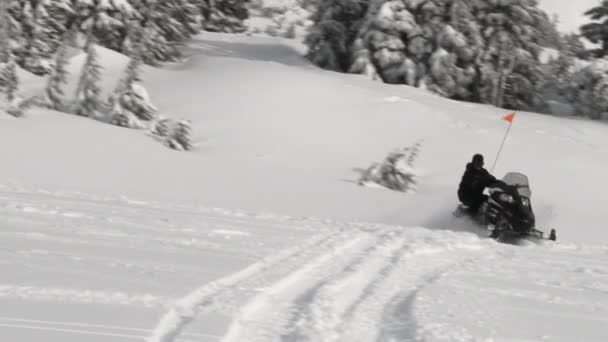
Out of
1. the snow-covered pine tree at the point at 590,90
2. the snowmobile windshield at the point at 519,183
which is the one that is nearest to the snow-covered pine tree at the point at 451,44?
the snow-covered pine tree at the point at 590,90

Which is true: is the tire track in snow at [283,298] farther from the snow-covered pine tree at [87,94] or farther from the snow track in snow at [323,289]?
the snow-covered pine tree at [87,94]

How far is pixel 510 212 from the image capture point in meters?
12.5

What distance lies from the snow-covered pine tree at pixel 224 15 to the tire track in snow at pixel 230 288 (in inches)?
1570

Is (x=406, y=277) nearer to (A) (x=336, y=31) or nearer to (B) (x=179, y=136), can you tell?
(B) (x=179, y=136)

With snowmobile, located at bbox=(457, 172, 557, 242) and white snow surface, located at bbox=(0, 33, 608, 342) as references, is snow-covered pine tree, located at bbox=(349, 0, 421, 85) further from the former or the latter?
snowmobile, located at bbox=(457, 172, 557, 242)

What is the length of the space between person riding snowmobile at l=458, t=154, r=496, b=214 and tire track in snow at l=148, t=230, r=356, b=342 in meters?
4.90

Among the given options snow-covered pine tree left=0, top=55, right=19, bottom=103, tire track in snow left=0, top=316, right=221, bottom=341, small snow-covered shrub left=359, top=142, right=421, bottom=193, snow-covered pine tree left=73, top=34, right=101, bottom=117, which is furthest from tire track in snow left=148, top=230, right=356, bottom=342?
snow-covered pine tree left=73, top=34, right=101, bottom=117

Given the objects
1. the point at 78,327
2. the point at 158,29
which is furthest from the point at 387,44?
the point at 78,327

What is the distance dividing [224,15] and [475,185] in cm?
3863

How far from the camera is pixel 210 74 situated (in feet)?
98.2

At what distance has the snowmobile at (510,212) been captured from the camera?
12.3 metres

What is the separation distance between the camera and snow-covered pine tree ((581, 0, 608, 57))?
31.3 metres

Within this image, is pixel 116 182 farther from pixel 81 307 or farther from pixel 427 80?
pixel 427 80

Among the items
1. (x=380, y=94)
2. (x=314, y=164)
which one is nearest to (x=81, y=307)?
Result: (x=314, y=164)
